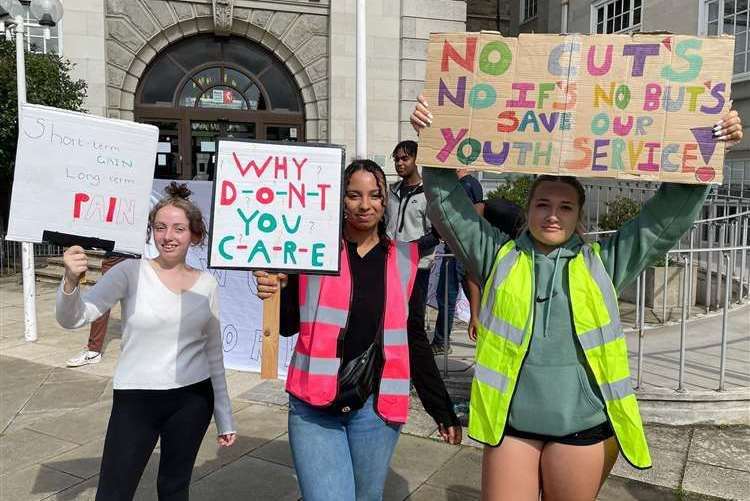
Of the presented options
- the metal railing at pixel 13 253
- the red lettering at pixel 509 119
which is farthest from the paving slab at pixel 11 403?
the metal railing at pixel 13 253

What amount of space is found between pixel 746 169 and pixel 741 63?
2.71 metres

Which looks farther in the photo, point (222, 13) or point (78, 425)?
point (222, 13)

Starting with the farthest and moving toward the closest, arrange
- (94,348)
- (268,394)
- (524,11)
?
(524,11) < (94,348) < (268,394)

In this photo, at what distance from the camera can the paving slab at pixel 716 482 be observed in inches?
145

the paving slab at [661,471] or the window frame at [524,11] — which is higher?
the window frame at [524,11]

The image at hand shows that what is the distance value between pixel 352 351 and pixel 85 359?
5.10 m

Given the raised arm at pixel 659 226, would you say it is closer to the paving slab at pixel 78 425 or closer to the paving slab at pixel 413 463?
the paving slab at pixel 413 463

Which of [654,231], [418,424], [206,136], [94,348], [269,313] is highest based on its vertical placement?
[206,136]

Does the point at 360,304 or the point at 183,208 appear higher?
the point at 183,208

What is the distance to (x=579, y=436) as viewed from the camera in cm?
219

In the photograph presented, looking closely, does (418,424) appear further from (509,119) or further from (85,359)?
(85,359)

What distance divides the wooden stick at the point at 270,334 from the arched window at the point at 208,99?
38.3ft

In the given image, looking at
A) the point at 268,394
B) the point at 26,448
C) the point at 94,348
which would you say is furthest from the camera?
the point at 94,348

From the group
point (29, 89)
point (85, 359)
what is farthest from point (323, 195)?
point (29, 89)
